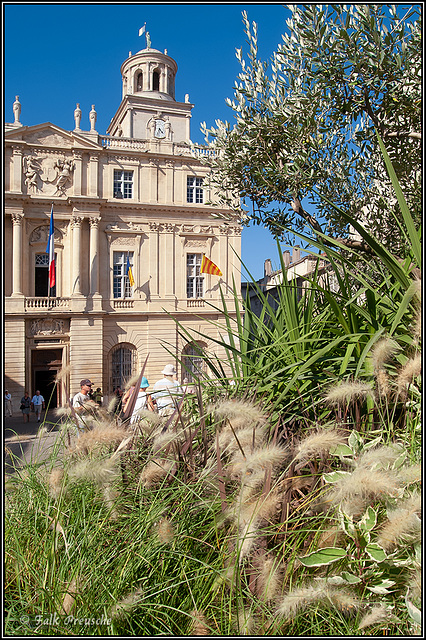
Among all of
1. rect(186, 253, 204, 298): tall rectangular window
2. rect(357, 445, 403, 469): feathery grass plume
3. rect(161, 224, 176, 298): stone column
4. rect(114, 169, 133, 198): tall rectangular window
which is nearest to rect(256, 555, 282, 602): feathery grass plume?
rect(357, 445, 403, 469): feathery grass plume

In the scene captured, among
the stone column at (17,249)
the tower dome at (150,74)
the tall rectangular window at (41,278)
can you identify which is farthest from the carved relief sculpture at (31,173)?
the tower dome at (150,74)

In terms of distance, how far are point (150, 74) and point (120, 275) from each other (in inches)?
574

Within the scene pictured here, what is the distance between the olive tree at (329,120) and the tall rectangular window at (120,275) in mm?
16869

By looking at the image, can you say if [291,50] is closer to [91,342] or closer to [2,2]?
[2,2]

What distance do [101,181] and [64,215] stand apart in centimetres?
254

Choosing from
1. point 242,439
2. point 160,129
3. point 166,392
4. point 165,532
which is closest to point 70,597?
point 165,532

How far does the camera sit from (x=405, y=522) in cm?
135

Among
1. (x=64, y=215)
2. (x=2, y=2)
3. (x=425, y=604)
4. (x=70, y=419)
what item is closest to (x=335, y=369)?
(x=425, y=604)

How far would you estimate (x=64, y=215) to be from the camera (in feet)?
70.7

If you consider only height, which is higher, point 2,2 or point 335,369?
point 2,2

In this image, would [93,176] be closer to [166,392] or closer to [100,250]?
[100,250]

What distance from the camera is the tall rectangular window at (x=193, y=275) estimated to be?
23.5m

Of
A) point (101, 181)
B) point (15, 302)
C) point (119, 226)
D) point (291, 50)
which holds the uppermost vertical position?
point (101, 181)

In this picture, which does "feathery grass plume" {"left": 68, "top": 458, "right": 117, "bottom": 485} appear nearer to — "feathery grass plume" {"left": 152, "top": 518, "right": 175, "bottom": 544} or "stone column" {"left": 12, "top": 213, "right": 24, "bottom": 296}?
"feathery grass plume" {"left": 152, "top": 518, "right": 175, "bottom": 544}
